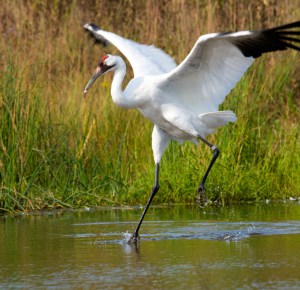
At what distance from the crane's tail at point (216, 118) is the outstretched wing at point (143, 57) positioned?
2.15ft

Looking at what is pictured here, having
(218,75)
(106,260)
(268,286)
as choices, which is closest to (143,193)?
(218,75)

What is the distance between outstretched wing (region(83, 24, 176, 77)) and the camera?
8.39 meters

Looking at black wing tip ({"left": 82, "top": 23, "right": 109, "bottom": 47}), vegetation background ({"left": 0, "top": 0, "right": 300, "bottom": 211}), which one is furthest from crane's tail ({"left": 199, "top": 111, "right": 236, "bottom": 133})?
black wing tip ({"left": 82, "top": 23, "right": 109, "bottom": 47})

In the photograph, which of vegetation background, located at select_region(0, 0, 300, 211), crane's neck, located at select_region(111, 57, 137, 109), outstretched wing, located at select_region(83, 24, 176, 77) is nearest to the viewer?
crane's neck, located at select_region(111, 57, 137, 109)

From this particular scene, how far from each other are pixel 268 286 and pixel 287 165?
4.40m

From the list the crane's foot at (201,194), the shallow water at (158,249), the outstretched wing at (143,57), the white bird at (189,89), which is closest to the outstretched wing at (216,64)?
the white bird at (189,89)

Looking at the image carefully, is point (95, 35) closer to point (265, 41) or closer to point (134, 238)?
point (265, 41)

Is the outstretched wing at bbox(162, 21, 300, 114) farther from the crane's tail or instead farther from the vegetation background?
the vegetation background

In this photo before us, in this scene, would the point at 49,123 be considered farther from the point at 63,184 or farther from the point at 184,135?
the point at 184,135

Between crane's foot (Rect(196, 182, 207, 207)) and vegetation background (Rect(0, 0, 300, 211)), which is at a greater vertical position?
vegetation background (Rect(0, 0, 300, 211))

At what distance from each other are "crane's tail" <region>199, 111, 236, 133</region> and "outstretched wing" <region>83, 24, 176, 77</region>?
65 centimetres

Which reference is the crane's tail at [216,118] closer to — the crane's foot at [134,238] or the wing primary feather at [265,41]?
the wing primary feather at [265,41]

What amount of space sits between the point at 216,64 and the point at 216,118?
48cm

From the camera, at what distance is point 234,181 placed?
887cm
